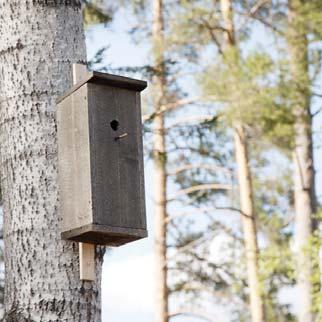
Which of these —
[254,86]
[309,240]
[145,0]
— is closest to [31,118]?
[309,240]

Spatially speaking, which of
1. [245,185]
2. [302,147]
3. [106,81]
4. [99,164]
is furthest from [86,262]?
[245,185]

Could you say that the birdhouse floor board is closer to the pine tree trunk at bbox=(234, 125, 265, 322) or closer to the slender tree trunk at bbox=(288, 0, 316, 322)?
the slender tree trunk at bbox=(288, 0, 316, 322)

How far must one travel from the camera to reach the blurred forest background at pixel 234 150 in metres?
11.6

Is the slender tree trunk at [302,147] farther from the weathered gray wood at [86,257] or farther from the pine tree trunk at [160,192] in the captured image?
the weathered gray wood at [86,257]

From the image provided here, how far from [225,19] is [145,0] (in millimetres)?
1467

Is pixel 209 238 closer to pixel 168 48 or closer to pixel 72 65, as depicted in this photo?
pixel 168 48

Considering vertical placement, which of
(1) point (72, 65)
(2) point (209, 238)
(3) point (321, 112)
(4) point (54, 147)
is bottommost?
(4) point (54, 147)

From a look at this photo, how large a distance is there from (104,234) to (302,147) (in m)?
9.74

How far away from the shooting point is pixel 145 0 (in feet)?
45.3

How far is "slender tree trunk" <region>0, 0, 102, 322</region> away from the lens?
2.78 metres

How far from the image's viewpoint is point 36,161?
114 inches

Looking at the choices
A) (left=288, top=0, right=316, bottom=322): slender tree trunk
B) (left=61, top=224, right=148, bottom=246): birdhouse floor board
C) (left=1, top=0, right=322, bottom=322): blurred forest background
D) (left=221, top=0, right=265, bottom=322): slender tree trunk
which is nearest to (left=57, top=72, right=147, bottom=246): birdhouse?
(left=61, top=224, right=148, bottom=246): birdhouse floor board

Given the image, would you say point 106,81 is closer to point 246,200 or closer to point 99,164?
point 99,164

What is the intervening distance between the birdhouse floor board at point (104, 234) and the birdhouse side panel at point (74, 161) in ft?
0.07
